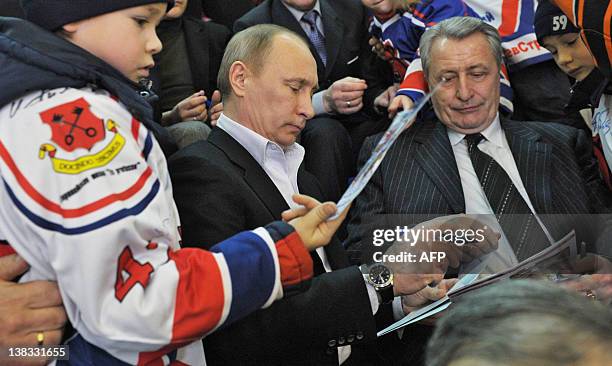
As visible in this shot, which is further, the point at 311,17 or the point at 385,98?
the point at 311,17

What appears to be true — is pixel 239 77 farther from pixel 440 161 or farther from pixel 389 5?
pixel 389 5

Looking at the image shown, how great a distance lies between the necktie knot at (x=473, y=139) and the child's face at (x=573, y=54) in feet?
1.35

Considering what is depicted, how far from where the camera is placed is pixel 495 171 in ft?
9.68

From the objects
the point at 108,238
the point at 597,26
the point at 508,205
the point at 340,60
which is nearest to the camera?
the point at 108,238

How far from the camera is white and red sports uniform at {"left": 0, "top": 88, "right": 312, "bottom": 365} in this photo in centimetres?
145

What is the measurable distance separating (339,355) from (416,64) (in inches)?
56.6

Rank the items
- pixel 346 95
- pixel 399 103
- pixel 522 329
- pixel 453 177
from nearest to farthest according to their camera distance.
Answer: pixel 522 329 < pixel 453 177 < pixel 399 103 < pixel 346 95

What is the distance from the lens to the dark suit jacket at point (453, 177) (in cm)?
289

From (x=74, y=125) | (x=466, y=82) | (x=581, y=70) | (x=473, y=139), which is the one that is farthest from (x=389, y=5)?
(x=74, y=125)

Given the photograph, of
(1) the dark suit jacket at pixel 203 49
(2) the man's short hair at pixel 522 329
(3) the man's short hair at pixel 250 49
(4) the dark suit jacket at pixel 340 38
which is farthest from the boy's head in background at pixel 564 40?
(2) the man's short hair at pixel 522 329

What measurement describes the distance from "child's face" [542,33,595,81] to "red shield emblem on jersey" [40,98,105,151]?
206 cm

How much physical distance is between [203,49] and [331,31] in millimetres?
594

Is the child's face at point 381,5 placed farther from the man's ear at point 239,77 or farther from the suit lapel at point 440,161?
the man's ear at point 239,77

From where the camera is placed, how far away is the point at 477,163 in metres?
3.00
